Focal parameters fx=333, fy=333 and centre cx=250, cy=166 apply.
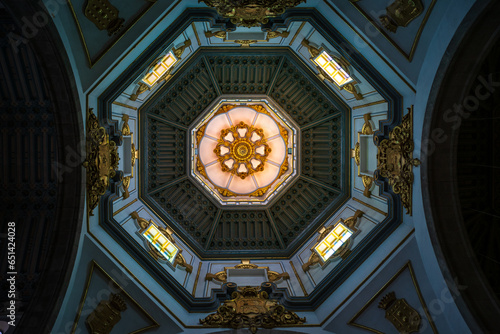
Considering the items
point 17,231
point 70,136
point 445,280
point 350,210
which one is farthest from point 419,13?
point 17,231

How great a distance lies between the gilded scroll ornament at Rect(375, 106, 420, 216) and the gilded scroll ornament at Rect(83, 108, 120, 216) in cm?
922

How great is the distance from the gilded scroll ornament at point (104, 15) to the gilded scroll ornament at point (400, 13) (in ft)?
25.7

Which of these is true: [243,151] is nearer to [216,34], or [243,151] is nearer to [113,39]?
[216,34]

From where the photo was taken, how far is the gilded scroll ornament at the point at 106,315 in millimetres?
10398

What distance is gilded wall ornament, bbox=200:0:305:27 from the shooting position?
1062cm

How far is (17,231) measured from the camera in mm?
10742

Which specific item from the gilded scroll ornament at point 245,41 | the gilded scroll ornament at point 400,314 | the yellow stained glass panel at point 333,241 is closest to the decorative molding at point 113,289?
the yellow stained glass panel at point 333,241

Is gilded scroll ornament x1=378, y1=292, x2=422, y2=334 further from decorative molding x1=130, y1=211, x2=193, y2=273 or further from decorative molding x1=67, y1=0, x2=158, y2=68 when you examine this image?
decorative molding x1=67, y1=0, x2=158, y2=68

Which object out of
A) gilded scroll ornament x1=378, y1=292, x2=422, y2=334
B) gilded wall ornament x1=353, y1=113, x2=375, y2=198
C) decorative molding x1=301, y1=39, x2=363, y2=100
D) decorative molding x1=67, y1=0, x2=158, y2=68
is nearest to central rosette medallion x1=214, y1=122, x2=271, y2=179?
decorative molding x1=301, y1=39, x2=363, y2=100

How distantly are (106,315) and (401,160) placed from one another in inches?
417

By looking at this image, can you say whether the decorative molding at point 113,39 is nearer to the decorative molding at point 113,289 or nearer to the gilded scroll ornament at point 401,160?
the decorative molding at point 113,289

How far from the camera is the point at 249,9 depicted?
10.9m

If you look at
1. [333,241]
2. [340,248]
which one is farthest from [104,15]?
[333,241]

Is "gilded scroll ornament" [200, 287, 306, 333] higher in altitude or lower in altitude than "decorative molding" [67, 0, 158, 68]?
lower
